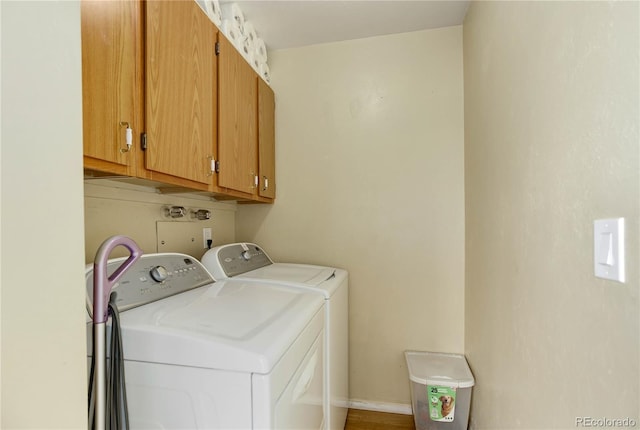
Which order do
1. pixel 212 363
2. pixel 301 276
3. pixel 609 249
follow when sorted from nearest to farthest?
pixel 609 249
pixel 212 363
pixel 301 276

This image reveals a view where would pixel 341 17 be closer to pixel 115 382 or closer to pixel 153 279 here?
pixel 153 279

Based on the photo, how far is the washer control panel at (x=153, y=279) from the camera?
3.24 feet

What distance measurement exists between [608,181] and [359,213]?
1.57m

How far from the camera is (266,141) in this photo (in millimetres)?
2109

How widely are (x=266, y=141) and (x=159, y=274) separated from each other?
4.00 ft

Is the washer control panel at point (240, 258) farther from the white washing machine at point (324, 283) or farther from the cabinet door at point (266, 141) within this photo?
the cabinet door at point (266, 141)

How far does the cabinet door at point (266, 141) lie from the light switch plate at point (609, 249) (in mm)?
1689

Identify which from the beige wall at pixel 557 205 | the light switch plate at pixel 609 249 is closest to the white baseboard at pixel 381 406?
the beige wall at pixel 557 205

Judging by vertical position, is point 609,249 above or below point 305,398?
above

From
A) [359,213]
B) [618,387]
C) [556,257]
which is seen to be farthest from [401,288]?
[618,387]

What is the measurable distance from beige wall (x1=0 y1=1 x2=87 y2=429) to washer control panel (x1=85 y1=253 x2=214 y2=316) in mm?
455

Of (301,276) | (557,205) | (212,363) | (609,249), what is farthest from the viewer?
(301,276)

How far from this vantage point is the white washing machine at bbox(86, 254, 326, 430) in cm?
73

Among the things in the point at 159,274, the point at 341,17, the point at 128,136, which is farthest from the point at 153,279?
the point at 341,17
